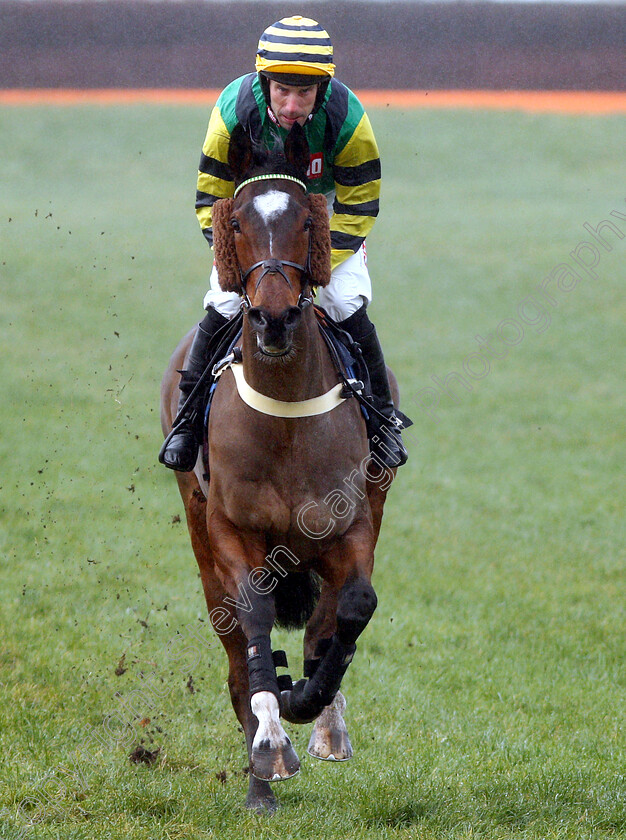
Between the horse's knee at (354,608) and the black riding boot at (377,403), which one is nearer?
the horse's knee at (354,608)

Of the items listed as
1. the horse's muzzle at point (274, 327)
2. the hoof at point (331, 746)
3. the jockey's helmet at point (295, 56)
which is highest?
the jockey's helmet at point (295, 56)

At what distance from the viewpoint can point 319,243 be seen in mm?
3832

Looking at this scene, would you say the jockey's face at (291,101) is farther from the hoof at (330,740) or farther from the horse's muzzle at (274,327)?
the hoof at (330,740)

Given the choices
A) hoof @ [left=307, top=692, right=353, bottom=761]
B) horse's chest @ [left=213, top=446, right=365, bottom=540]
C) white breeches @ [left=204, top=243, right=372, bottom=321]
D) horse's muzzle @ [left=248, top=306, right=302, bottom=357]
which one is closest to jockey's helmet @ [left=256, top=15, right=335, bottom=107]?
white breeches @ [left=204, top=243, right=372, bottom=321]

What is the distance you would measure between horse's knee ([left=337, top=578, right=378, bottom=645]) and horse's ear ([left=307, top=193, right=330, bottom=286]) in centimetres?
117

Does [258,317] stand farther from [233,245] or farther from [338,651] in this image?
[338,651]

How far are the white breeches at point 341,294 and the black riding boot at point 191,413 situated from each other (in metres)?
0.06

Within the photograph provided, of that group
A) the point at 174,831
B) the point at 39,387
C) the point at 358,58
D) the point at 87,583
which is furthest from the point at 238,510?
the point at 358,58

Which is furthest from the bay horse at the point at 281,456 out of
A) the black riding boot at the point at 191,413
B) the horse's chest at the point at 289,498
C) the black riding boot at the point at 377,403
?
the black riding boot at the point at 191,413

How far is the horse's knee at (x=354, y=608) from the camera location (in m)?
3.99

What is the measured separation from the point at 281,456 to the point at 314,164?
4.12 ft

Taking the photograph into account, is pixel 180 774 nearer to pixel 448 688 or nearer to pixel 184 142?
pixel 448 688

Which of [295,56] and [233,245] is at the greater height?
[295,56]

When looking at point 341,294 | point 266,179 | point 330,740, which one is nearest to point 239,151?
point 266,179
